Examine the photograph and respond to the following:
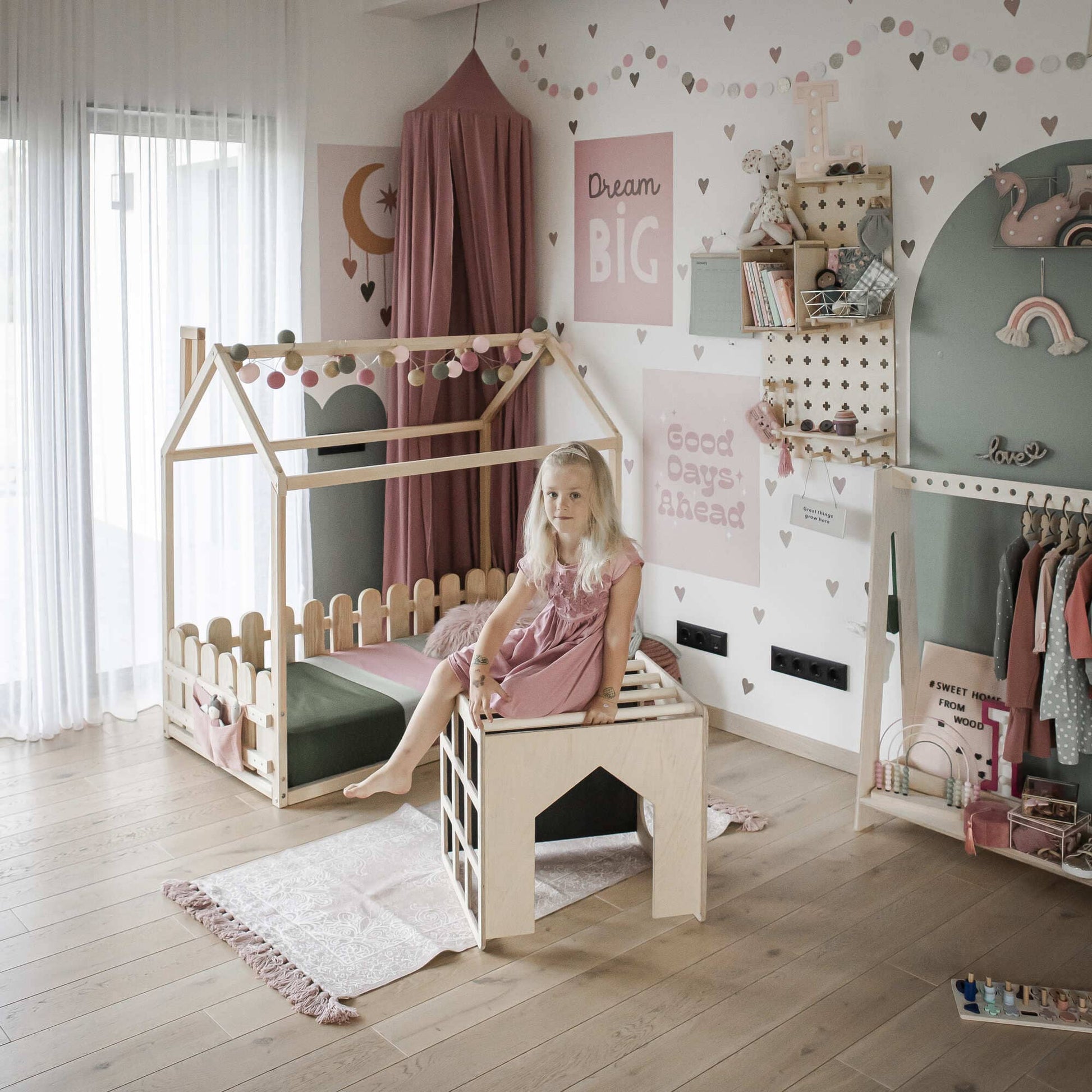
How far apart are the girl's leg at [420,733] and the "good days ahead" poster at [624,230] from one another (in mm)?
1602

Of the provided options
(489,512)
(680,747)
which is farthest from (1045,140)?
(489,512)

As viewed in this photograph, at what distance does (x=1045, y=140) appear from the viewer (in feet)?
9.27

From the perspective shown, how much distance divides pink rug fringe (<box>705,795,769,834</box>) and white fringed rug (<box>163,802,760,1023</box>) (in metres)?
0.02

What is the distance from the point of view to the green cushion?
3303 millimetres

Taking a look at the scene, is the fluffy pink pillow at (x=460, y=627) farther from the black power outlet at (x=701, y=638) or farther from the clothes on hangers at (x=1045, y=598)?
the clothes on hangers at (x=1045, y=598)

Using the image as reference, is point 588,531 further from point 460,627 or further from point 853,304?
point 460,627

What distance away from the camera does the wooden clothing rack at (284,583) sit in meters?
3.28

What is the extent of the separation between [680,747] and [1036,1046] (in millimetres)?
858

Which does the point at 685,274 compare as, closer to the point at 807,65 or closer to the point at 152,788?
the point at 807,65

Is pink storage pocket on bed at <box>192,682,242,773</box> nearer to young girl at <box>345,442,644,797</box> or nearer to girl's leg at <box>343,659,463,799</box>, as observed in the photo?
girl's leg at <box>343,659,463,799</box>

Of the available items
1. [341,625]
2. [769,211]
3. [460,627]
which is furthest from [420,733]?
[769,211]

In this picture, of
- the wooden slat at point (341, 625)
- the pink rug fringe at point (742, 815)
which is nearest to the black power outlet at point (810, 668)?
the pink rug fringe at point (742, 815)

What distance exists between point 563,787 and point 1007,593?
1.15 metres

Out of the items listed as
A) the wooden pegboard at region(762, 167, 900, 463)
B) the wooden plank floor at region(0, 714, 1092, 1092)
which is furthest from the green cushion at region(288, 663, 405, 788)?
the wooden pegboard at region(762, 167, 900, 463)
